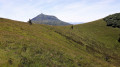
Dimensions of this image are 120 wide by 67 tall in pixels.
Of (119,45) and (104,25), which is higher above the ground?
(104,25)

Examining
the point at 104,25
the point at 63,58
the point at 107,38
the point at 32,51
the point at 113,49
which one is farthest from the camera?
the point at 104,25

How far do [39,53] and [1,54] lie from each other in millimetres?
7574

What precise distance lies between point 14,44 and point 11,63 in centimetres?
713

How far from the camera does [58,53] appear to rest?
89.6 feet

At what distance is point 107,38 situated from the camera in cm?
6338

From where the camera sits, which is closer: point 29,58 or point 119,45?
point 29,58

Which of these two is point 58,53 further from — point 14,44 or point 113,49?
point 113,49

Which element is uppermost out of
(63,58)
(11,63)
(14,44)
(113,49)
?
(14,44)

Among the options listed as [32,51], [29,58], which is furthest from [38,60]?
[32,51]

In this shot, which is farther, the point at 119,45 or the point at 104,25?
the point at 104,25

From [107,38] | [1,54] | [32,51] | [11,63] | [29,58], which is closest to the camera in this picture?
[11,63]

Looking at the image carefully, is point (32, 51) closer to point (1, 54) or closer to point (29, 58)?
point (29, 58)

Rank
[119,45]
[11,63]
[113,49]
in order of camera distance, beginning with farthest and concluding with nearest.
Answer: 1. [119,45]
2. [113,49]
3. [11,63]

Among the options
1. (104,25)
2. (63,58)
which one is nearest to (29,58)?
(63,58)
